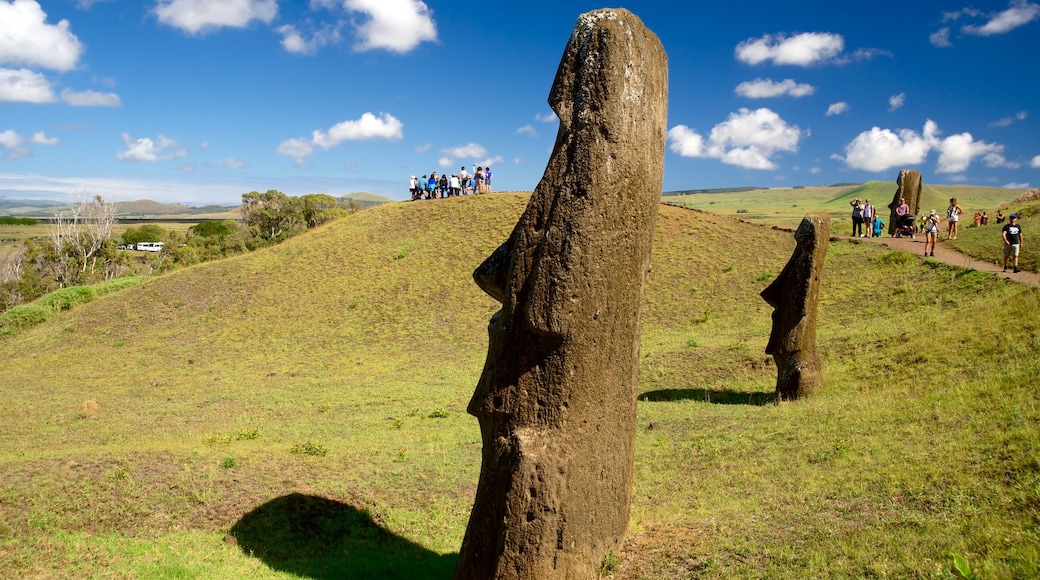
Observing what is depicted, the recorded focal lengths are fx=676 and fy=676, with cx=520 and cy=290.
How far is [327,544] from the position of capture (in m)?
8.68

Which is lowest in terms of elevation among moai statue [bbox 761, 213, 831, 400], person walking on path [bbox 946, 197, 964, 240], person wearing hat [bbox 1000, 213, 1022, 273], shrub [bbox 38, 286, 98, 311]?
shrub [bbox 38, 286, 98, 311]

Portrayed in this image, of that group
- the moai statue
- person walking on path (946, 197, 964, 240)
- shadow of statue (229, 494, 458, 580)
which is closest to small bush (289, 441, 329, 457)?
shadow of statue (229, 494, 458, 580)

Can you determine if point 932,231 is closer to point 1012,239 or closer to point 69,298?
point 1012,239

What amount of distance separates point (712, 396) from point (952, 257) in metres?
14.7

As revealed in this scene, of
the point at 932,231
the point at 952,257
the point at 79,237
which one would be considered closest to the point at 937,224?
the point at 932,231

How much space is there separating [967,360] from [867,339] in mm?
4859

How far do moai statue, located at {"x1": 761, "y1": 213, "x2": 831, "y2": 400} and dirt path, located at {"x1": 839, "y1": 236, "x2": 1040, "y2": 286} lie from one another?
8.27 meters

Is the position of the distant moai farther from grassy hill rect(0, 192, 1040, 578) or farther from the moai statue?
the moai statue

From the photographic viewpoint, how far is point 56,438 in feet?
48.1

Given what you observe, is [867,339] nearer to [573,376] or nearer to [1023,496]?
[1023,496]

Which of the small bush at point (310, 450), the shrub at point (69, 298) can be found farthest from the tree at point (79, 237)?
the small bush at point (310, 450)

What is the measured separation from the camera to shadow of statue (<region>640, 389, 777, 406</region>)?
15.7 m

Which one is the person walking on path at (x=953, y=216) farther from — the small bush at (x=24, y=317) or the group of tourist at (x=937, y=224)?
the small bush at (x=24, y=317)

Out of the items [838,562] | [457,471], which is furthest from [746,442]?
[838,562]
